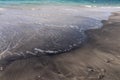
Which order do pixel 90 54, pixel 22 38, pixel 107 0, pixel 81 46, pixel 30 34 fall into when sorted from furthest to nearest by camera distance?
pixel 107 0 < pixel 30 34 < pixel 22 38 < pixel 81 46 < pixel 90 54

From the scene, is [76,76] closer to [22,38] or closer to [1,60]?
[1,60]

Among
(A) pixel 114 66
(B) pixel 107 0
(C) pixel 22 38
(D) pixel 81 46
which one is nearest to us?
(A) pixel 114 66

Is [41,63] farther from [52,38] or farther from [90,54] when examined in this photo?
[52,38]

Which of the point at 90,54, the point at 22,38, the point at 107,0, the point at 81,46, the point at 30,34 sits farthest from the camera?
the point at 107,0

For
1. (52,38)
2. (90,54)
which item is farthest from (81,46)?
(52,38)

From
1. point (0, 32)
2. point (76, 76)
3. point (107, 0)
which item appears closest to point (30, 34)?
point (0, 32)

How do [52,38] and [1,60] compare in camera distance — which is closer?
[1,60]
